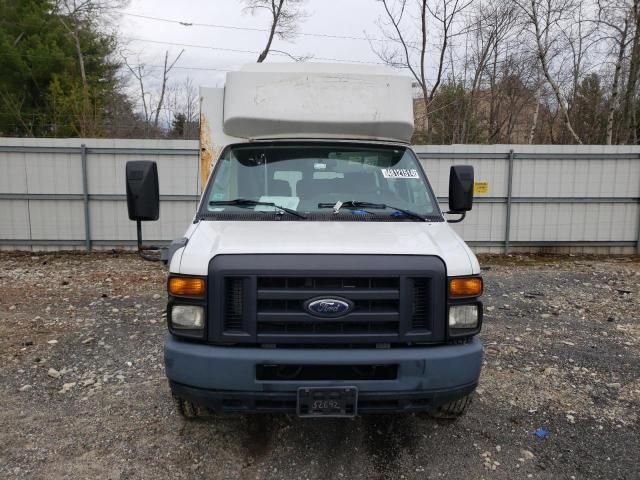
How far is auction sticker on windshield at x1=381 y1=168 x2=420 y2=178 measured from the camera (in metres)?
4.21

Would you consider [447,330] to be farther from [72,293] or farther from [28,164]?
[28,164]

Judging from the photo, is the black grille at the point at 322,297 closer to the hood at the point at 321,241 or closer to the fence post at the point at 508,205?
the hood at the point at 321,241

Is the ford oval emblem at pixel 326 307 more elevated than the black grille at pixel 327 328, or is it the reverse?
the ford oval emblem at pixel 326 307

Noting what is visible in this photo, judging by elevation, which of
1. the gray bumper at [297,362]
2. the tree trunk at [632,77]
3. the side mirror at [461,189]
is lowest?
the gray bumper at [297,362]

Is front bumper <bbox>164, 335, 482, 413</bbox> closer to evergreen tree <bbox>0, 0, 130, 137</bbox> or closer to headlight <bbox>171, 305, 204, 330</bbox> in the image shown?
headlight <bbox>171, 305, 204, 330</bbox>

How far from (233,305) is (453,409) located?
6.19ft

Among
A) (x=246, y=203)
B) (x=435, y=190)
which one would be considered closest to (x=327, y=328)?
(x=246, y=203)

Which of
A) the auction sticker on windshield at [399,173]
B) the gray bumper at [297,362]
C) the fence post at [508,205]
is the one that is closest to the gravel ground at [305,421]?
the gray bumper at [297,362]

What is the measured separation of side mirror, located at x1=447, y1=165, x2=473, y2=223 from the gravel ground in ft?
5.56

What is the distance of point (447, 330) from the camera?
300 centimetres

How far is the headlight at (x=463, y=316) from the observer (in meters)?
3.01

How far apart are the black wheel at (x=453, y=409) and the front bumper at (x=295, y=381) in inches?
26.6

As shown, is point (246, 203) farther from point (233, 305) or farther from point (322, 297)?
point (322, 297)

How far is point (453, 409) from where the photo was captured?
12.0 ft
